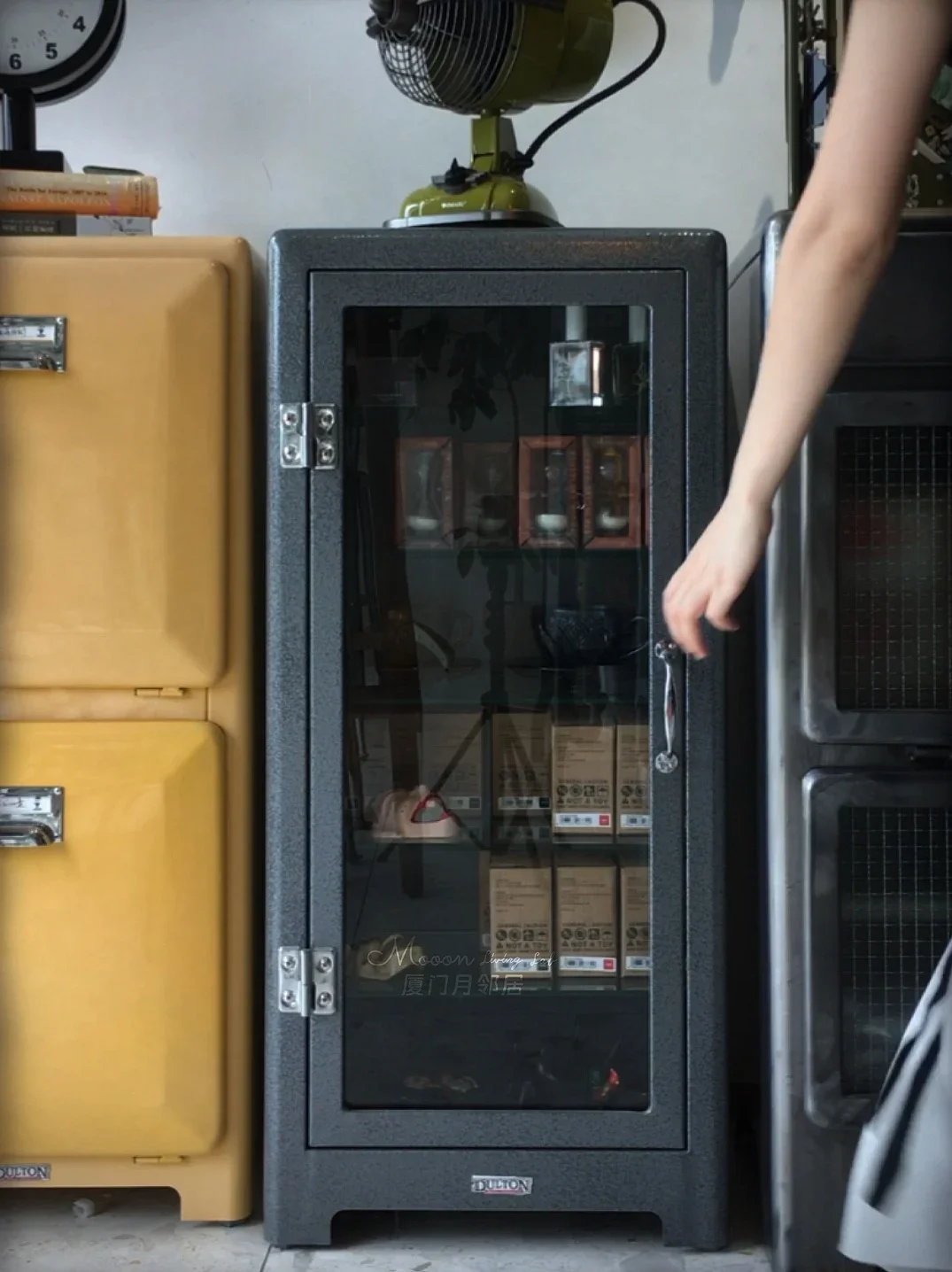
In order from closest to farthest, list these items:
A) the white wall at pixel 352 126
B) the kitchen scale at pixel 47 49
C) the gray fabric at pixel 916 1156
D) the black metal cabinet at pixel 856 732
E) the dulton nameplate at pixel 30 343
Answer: the gray fabric at pixel 916 1156, the black metal cabinet at pixel 856 732, the dulton nameplate at pixel 30 343, the kitchen scale at pixel 47 49, the white wall at pixel 352 126

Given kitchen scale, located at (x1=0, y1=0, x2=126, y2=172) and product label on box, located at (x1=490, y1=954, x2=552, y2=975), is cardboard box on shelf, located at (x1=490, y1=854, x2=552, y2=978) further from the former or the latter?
kitchen scale, located at (x1=0, y1=0, x2=126, y2=172)

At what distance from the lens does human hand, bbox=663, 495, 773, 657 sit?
98 cm

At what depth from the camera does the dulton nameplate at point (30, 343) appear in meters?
1.64

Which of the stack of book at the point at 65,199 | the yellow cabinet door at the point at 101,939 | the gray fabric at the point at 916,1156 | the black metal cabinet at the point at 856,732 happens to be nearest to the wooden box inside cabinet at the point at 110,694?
the yellow cabinet door at the point at 101,939

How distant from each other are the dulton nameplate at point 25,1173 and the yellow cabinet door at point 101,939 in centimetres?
3

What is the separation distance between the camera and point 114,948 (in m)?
1.67

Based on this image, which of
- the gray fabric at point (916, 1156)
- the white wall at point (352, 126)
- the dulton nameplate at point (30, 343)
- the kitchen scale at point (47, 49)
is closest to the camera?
the gray fabric at point (916, 1156)

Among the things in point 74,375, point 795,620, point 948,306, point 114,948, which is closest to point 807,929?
point 795,620

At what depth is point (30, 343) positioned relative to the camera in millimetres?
1644

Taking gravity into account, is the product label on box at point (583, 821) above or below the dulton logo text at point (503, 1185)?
above

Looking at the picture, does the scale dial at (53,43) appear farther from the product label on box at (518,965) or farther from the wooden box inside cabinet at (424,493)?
the product label on box at (518,965)

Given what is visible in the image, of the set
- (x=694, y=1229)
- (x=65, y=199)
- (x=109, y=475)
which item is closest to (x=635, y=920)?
(x=694, y=1229)

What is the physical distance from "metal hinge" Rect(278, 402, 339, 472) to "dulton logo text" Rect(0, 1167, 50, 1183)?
3.34 feet

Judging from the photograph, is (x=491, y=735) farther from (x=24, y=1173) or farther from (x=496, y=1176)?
(x=24, y=1173)
